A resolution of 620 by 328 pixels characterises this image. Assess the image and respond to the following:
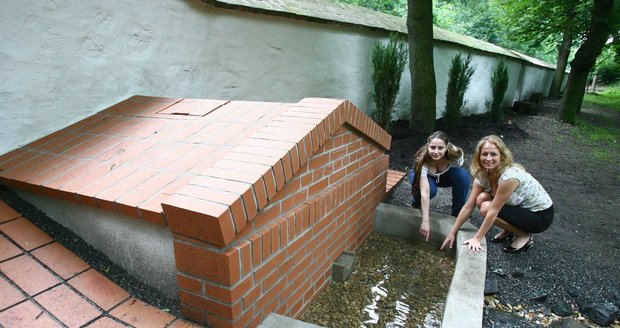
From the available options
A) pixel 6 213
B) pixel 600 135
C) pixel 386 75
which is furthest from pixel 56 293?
pixel 600 135

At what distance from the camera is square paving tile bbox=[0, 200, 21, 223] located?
193cm

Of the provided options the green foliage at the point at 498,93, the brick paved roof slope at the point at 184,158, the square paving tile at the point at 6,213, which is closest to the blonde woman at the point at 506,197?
the brick paved roof slope at the point at 184,158

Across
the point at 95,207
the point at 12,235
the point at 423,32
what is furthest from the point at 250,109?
the point at 423,32

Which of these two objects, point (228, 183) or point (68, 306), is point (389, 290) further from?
point (68, 306)

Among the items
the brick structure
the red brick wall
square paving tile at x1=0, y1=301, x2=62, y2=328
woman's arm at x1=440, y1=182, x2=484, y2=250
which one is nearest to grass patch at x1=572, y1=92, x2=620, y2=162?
woman's arm at x1=440, y1=182, x2=484, y2=250

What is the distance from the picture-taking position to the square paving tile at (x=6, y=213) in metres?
1.93

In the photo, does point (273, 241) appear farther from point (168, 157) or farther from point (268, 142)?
point (168, 157)

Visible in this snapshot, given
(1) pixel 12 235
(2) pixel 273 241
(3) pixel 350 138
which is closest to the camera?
(2) pixel 273 241

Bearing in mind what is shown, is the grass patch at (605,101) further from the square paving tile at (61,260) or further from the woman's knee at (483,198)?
the square paving tile at (61,260)

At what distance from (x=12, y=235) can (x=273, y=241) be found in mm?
1454

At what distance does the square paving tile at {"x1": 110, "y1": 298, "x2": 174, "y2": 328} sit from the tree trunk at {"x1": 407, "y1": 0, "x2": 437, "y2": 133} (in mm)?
6273

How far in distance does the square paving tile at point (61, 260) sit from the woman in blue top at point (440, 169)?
8.97 feet

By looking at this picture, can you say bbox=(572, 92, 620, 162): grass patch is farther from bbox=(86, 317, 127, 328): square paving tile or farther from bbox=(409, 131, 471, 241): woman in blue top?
bbox=(86, 317, 127, 328): square paving tile

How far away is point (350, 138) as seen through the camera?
262 cm
